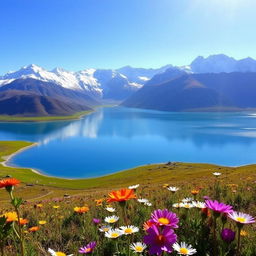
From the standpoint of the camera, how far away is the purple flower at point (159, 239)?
8.07ft

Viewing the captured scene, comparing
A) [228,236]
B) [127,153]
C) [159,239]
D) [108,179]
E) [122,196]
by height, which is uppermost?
[122,196]

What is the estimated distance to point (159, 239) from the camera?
2.52 metres

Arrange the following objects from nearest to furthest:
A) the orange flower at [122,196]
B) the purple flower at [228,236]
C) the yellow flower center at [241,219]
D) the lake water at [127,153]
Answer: the yellow flower center at [241,219] < the purple flower at [228,236] < the orange flower at [122,196] < the lake water at [127,153]

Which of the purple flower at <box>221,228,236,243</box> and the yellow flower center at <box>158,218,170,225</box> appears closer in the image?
the yellow flower center at <box>158,218,170,225</box>

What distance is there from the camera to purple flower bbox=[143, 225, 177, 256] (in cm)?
246

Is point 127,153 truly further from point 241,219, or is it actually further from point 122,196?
point 241,219

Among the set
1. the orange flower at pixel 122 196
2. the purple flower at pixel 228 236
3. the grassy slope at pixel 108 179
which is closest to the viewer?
the purple flower at pixel 228 236

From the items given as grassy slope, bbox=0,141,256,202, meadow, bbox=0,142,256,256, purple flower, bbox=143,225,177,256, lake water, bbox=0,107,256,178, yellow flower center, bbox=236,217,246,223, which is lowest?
lake water, bbox=0,107,256,178

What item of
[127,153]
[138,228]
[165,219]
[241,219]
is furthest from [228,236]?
[127,153]

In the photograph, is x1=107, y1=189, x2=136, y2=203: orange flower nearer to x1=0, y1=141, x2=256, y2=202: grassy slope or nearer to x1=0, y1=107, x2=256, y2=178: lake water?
x1=0, y1=141, x2=256, y2=202: grassy slope

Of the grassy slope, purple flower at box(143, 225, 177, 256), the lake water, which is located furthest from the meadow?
the lake water

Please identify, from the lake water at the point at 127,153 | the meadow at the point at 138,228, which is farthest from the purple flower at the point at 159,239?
the lake water at the point at 127,153

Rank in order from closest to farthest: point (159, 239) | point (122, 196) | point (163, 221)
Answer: point (159, 239) → point (163, 221) → point (122, 196)

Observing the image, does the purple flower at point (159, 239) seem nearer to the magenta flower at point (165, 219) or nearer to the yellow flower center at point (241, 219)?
the magenta flower at point (165, 219)
